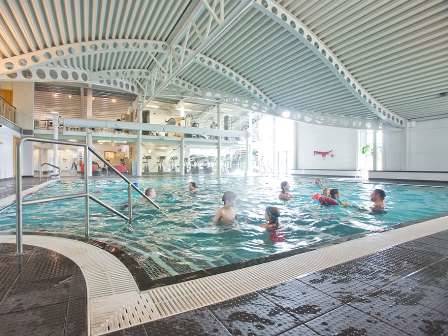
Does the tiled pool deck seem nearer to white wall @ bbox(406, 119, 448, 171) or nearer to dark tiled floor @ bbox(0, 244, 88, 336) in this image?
dark tiled floor @ bbox(0, 244, 88, 336)

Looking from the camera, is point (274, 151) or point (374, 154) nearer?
point (374, 154)

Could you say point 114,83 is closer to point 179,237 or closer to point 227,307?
point 179,237

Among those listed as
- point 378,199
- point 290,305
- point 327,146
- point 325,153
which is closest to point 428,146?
point 327,146

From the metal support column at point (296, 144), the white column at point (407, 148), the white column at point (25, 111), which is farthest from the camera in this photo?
the metal support column at point (296, 144)

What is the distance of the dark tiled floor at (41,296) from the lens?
4.17 ft

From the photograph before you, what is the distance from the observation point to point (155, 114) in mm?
24656

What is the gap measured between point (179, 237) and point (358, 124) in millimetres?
15875

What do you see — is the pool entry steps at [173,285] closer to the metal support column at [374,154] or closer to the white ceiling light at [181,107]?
the metal support column at [374,154]

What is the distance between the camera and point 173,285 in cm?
179

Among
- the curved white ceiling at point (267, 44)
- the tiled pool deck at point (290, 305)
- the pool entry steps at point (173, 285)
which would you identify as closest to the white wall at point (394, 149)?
the curved white ceiling at point (267, 44)

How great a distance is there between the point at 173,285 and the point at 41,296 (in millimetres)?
767

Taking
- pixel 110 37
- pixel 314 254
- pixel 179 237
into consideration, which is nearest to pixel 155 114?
pixel 110 37

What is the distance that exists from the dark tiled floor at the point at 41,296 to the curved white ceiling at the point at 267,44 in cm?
786

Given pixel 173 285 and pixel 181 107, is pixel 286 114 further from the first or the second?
pixel 173 285
